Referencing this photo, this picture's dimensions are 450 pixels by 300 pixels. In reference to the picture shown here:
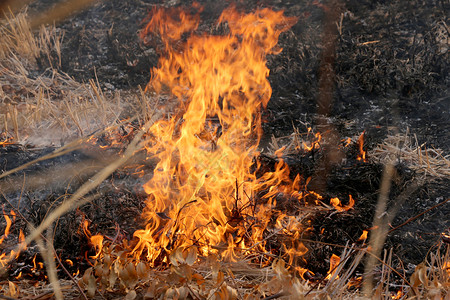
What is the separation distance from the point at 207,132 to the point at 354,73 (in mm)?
2229

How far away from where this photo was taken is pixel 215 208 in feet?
11.0

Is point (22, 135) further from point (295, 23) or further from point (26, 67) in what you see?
point (295, 23)

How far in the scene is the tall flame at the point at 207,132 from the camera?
10.7 ft

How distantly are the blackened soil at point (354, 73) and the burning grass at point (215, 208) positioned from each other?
0.12 metres

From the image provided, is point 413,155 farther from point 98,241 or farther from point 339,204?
point 98,241

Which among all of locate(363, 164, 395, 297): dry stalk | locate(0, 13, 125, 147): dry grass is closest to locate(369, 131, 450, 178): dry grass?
locate(363, 164, 395, 297): dry stalk

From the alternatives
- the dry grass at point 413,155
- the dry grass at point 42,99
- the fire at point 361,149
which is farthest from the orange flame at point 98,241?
the dry grass at point 413,155

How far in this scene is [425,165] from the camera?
13.0 ft

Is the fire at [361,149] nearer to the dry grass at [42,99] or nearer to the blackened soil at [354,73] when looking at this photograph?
the blackened soil at [354,73]

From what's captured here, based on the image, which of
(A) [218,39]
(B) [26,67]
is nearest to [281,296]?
(A) [218,39]

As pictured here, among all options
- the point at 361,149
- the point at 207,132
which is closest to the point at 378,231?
the point at 361,149

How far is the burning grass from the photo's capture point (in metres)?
2.34

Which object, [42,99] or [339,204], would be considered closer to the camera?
[339,204]

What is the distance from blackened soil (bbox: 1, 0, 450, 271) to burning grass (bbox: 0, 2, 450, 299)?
0.39 feet
